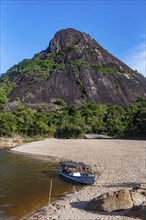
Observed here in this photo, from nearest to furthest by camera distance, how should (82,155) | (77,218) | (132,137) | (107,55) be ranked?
1. (77,218)
2. (82,155)
3. (132,137)
4. (107,55)

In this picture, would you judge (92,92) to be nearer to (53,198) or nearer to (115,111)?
(115,111)

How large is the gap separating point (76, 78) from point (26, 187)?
126 metres

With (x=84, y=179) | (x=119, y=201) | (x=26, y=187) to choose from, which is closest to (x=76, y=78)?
(x=84, y=179)

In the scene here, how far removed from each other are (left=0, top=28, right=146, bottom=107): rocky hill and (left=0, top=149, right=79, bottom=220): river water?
276 feet

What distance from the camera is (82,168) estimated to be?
2923 cm

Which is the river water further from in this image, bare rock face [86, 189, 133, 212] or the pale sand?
bare rock face [86, 189, 133, 212]

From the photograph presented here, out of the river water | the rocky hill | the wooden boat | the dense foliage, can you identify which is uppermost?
the rocky hill

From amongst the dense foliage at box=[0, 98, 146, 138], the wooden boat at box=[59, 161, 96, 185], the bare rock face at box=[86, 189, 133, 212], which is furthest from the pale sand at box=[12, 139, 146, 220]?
the dense foliage at box=[0, 98, 146, 138]

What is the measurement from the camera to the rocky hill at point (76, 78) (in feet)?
449

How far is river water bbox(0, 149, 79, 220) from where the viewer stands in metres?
19.3

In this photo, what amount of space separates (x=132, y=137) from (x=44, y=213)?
62.2 meters

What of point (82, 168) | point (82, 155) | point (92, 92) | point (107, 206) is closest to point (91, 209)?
point (107, 206)

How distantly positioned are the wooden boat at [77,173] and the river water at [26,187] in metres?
0.71

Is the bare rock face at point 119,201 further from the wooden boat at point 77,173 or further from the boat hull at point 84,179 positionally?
the wooden boat at point 77,173
